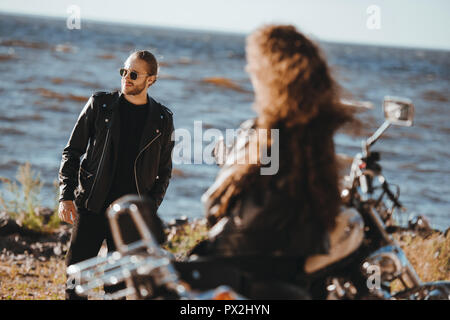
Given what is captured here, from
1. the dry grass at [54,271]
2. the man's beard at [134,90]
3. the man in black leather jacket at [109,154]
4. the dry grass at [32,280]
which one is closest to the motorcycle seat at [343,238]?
the man in black leather jacket at [109,154]

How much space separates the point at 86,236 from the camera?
12.3 feet

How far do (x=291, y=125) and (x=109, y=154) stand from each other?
1829 mm

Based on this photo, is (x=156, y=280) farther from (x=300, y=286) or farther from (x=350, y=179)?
(x=350, y=179)

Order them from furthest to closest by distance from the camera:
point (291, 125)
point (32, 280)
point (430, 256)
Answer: point (430, 256) → point (32, 280) → point (291, 125)

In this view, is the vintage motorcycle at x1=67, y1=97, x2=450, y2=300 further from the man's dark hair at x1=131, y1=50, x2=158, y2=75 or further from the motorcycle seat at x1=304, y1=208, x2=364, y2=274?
the man's dark hair at x1=131, y1=50, x2=158, y2=75

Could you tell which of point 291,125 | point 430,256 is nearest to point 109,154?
point 291,125

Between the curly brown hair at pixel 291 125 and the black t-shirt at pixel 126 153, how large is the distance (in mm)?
1655

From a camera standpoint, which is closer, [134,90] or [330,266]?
[330,266]

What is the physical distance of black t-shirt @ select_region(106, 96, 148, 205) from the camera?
3861 millimetres

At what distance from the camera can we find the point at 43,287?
5.00 metres

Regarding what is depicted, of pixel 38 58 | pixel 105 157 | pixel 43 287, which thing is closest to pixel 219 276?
pixel 105 157

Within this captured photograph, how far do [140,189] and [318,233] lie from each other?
6.11ft

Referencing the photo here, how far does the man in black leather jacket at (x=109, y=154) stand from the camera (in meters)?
3.76

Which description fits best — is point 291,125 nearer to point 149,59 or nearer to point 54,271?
point 149,59
